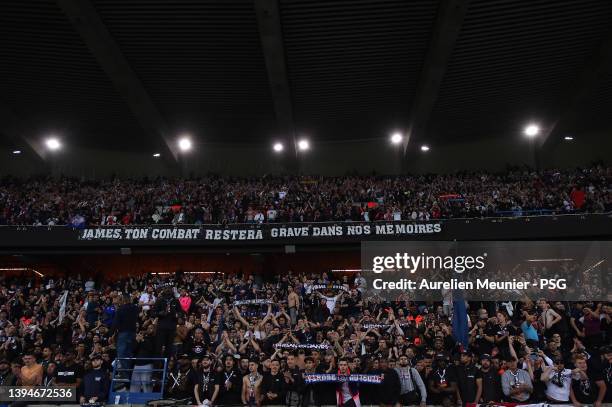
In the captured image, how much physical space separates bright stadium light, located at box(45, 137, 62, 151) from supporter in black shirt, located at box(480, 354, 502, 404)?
2747 cm

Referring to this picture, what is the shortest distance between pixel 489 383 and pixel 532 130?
21821 mm

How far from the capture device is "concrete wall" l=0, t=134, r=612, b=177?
31531 millimetres

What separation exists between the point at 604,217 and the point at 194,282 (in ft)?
49.5

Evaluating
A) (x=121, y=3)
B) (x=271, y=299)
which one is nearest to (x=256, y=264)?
(x=271, y=299)

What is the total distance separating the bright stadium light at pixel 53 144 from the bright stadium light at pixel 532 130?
2555cm

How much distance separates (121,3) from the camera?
19.4 metres

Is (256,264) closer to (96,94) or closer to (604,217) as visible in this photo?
(96,94)

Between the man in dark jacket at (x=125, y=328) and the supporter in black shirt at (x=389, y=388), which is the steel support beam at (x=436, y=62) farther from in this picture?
the man in dark jacket at (x=125, y=328)

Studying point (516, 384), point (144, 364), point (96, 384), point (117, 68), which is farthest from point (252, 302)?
point (117, 68)

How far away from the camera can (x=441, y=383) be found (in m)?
10.9

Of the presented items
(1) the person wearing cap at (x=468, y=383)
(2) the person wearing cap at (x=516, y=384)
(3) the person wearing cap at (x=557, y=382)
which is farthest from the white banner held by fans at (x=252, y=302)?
(3) the person wearing cap at (x=557, y=382)

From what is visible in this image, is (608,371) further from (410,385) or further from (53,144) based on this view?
(53,144)

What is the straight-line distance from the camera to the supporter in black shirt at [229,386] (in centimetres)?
1120

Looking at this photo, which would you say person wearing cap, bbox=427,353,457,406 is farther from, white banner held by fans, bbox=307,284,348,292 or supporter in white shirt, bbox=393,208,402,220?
supporter in white shirt, bbox=393,208,402,220
